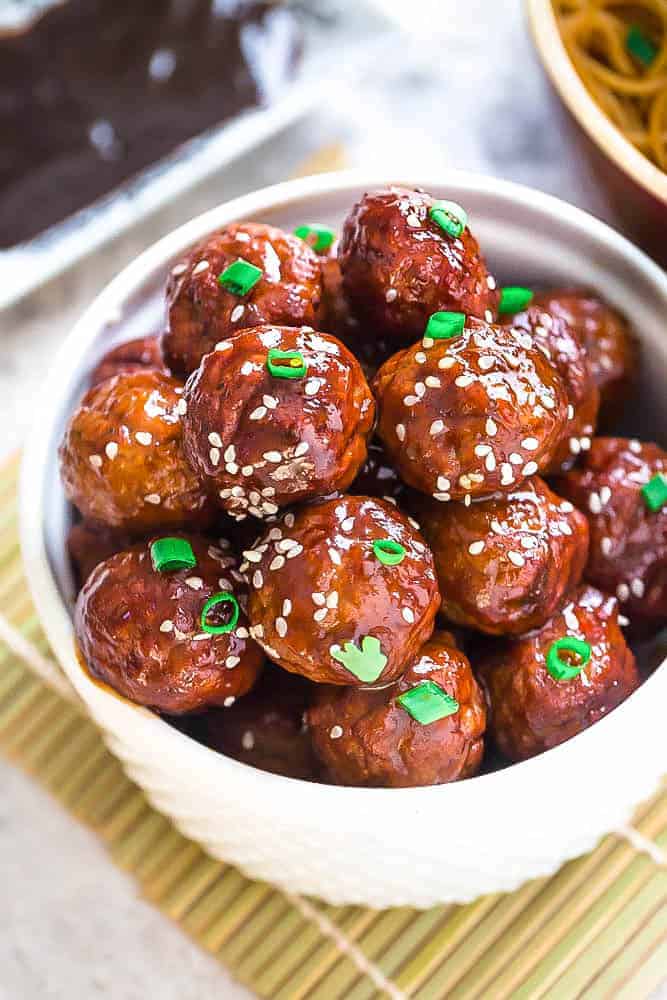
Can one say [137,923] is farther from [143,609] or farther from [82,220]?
[82,220]

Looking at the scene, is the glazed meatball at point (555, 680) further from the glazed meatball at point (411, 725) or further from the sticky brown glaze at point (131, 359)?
the sticky brown glaze at point (131, 359)

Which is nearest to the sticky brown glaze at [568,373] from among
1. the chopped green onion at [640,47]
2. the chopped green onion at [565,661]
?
the chopped green onion at [565,661]

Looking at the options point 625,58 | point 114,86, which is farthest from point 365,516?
point 114,86

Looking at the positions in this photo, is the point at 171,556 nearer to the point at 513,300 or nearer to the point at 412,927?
the point at 513,300

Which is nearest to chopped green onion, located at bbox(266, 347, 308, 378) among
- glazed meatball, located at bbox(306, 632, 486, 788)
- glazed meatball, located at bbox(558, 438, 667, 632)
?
glazed meatball, located at bbox(306, 632, 486, 788)

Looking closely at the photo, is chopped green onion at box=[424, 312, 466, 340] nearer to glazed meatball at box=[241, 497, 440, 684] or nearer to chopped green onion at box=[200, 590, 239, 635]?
glazed meatball at box=[241, 497, 440, 684]

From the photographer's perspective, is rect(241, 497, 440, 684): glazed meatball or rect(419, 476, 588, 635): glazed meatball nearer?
rect(241, 497, 440, 684): glazed meatball

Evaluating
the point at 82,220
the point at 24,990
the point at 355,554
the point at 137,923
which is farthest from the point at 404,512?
the point at 82,220
